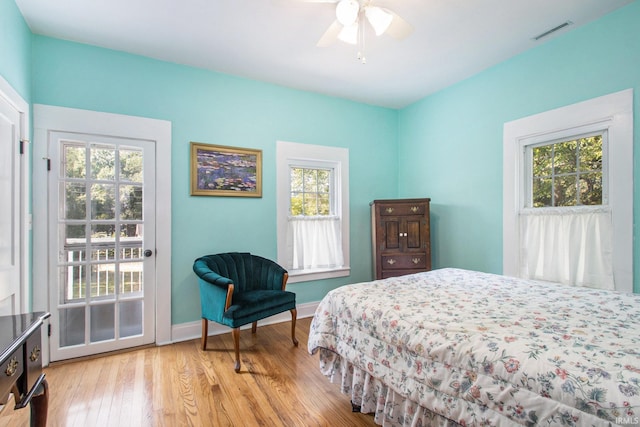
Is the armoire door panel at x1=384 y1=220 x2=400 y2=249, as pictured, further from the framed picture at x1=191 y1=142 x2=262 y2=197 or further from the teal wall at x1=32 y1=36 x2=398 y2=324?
the framed picture at x1=191 y1=142 x2=262 y2=197

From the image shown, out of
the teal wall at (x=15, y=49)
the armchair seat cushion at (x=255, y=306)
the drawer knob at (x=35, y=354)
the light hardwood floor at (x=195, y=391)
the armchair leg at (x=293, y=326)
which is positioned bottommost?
the light hardwood floor at (x=195, y=391)

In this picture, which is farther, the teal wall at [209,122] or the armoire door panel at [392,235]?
the armoire door panel at [392,235]

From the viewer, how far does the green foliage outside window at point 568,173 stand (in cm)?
252

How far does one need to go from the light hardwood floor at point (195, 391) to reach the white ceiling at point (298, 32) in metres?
2.79

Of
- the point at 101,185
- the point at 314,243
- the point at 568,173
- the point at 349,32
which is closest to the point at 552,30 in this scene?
the point at 568,173

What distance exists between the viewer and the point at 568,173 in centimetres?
270

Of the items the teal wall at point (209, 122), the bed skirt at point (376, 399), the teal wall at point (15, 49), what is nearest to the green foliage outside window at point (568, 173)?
the teal wall at point (209, 122)

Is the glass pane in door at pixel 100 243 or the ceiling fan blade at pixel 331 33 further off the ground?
the ceiling fan blade at pixel 331 33

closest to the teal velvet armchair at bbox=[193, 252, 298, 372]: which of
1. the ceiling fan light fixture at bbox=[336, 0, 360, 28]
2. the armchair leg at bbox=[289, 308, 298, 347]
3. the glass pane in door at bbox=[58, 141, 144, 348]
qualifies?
the armchair leg at bbox=[289, 308, 298, 347]

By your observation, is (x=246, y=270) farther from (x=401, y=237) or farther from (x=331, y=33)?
(x=331, y=33)

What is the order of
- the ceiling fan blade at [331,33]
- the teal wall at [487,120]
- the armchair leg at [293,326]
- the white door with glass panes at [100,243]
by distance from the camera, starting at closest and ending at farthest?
the ceiling fan blade at [331,33]
the teal wall at [487,120]
the white door with glass panes at [100,243]
the armchair leg at [293,326]

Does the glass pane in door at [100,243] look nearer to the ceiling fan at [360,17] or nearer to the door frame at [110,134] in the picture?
the door frame at [110,134]

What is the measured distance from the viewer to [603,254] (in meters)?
2.39

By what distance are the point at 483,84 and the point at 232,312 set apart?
11.3 feet
